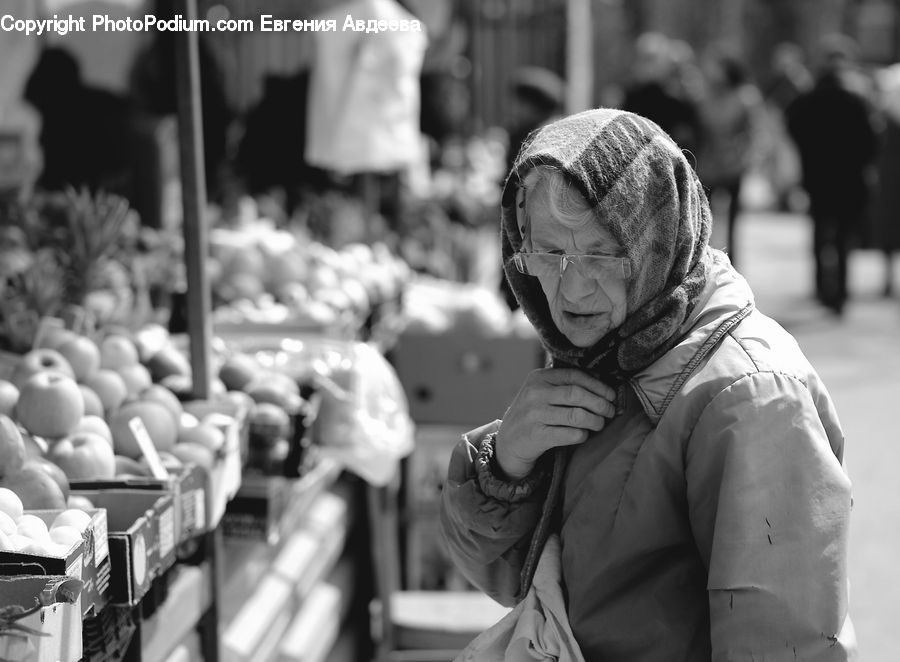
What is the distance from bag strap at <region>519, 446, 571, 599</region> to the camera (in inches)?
65.6

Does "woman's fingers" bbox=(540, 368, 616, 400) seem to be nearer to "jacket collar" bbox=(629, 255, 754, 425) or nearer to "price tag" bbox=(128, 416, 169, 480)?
"jacket collar" bbox=(629, 255, 754, 425)

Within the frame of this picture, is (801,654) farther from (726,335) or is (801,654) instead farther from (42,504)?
(42,504)

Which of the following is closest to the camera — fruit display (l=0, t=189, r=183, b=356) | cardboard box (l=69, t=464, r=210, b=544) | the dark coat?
cardboard box (l=69, t=464, r=210, b=544)

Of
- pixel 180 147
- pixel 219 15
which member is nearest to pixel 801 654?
pixel 180 147

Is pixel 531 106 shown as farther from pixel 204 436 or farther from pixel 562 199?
pixel 562 199

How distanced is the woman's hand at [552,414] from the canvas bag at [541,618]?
0.19ft

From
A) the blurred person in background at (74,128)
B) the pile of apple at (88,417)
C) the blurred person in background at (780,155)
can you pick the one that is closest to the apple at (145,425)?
the pile of apple at (88,417)

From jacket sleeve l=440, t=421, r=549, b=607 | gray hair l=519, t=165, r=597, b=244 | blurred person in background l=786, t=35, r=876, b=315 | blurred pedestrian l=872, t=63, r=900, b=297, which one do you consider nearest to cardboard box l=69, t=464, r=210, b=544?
jacket sleeve l=440, t=421, r=549, b=607

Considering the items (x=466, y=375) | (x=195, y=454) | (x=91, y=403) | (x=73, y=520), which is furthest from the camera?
(x=466, y=375)

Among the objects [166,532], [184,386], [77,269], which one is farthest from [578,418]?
[77,269]

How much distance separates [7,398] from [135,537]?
0.70 metres

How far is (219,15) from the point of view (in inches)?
281

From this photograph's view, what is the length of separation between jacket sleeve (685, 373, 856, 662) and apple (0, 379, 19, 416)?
1.55 metres

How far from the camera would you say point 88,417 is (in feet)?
7.99
